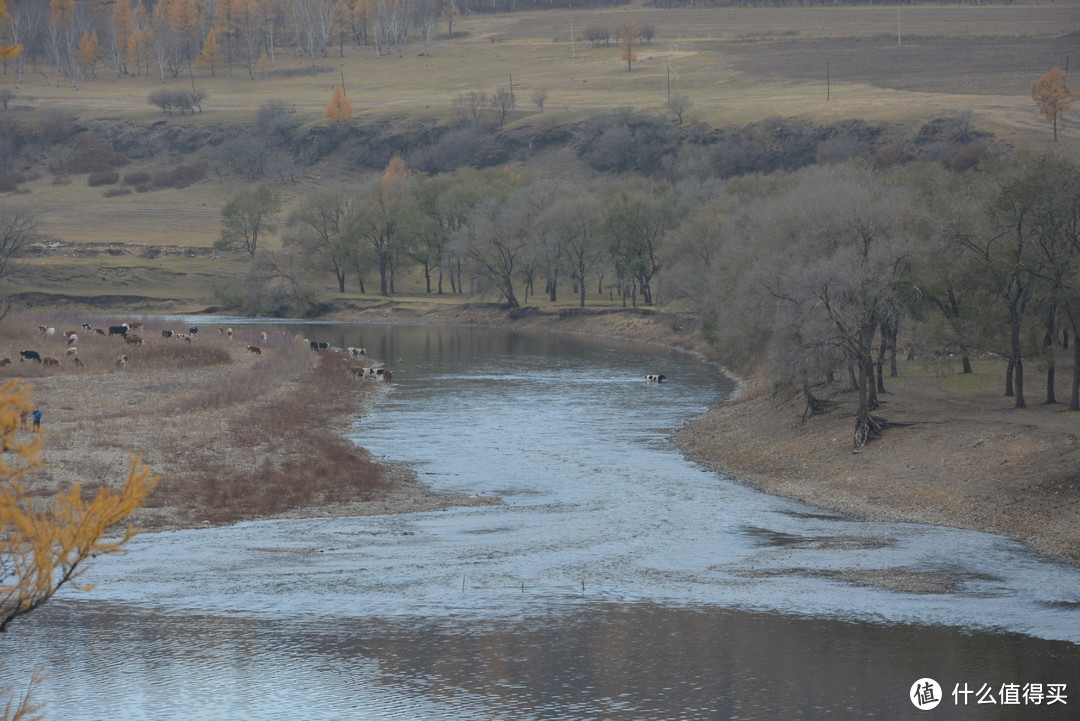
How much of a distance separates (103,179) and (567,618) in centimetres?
17988

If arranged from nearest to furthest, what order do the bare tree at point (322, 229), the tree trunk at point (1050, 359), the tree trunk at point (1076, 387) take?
the tree trunk at point (1076, 387)
the tree trunk at point (1050, 359)
the bare tree at point (322, 229)

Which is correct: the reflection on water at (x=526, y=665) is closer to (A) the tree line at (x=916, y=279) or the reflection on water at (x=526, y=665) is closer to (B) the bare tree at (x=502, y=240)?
(A) the tree line at (x=916, y=279)

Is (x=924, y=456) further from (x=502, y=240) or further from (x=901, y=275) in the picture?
(x=502, y=240)

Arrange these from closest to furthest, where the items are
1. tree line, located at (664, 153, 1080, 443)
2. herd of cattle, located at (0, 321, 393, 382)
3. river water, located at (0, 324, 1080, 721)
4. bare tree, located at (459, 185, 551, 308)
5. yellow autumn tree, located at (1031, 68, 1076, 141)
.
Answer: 1. river water, located at (0, 324, 1080, 721)
2. tree line, located at (664, 153, 1080, 443)
3. herd of cattle, located at (0, 321, 393, 382)
4. bare tree, located at (459, 185, 551, 308)
5. yellow autumn tree, located at (1031, 68, 1076, 141)

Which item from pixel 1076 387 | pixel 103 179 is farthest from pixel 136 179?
pixel 1076 387

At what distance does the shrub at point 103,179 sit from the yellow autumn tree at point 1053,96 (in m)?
140

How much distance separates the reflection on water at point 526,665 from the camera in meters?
21.9

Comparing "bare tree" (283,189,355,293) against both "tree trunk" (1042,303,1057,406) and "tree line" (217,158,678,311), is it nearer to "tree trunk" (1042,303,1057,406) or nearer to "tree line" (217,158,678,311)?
"tree line" (217,158,678,311)

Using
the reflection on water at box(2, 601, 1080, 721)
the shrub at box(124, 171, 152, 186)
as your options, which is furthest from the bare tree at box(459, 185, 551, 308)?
the reflection on water at box(2, 601, 1080, 721)

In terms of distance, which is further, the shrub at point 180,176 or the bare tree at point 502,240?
the shrub at point 180,176

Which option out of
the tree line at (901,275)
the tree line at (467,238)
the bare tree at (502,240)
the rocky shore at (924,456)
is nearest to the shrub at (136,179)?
the tree line at (467,238)

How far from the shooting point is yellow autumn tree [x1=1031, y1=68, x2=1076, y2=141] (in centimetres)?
14812

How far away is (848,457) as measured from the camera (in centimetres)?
4525

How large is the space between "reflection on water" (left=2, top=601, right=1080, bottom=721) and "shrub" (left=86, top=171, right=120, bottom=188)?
17407 centimetres
